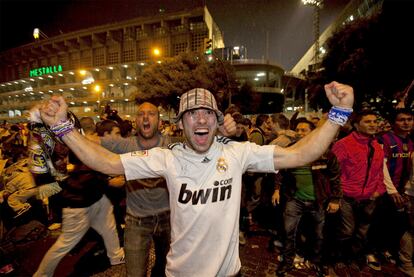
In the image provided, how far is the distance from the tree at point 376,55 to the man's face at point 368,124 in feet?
19.6

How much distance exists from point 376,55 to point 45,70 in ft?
229

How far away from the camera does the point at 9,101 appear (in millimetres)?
69875

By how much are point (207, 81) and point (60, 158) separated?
25.1 metres

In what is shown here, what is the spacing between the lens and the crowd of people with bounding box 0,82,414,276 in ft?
6.07

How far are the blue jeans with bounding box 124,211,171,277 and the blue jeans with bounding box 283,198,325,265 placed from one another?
2.09 meters

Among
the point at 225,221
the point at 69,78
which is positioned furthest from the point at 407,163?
the point at 69,78

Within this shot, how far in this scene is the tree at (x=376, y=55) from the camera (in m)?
10.2

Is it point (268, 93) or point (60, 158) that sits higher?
point (268, 93)

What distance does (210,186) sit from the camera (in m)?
1.88

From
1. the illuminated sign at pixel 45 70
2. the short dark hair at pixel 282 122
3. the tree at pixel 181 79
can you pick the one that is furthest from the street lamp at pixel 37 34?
the short dark hair at pixel 282 122

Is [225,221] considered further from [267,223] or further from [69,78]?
[69,78]

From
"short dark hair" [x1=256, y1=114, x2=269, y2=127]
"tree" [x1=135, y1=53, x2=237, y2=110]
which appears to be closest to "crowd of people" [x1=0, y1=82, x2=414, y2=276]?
"short dark hair" [x1=256, y1=114, x2=269, y2=127]

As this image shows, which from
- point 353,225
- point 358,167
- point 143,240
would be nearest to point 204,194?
point 143,240

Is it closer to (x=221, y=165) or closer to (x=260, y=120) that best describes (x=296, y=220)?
(x=221, y=165)
